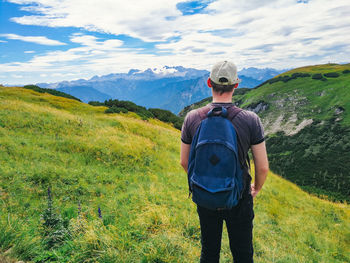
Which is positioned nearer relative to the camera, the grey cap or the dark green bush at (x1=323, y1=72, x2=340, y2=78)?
the grey cap

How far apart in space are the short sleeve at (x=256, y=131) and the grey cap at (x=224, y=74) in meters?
0.54

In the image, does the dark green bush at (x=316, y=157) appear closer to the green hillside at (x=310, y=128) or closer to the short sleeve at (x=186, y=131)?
the green hillside at (x=310, y=128)

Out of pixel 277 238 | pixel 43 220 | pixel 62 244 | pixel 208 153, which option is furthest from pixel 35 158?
pixel 277 238

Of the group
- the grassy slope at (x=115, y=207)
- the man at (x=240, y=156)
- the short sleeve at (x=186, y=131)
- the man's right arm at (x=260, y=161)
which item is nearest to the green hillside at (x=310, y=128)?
the grassy slope at (x=115, y=207)

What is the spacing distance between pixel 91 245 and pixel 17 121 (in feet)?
42.5

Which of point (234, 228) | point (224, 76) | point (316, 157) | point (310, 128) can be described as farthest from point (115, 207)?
point (310, 128)

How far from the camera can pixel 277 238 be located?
6.48 m

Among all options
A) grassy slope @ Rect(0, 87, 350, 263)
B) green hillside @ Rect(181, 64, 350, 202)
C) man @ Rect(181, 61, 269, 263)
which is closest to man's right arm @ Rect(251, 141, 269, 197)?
man @ Rect(181, 61, 269, 263)

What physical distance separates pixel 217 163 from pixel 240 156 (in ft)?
1.31

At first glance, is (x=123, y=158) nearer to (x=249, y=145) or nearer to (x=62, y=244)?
(x=62, y=244)

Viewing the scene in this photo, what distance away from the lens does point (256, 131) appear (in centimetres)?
258

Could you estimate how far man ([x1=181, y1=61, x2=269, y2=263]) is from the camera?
2.55m

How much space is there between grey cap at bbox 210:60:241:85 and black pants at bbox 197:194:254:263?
1556 millimetres

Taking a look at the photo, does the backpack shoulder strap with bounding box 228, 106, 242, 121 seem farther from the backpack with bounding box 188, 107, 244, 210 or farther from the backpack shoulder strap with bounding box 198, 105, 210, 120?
the backpack shoulder strap with bounding box 198, 105, 210, 120
